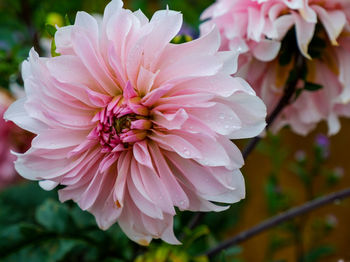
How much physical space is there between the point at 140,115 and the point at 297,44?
0.16 meters

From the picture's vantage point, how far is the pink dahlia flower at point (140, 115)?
28 cm

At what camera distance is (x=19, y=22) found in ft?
2.24

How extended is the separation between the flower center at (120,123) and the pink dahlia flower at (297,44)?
0.26 ft

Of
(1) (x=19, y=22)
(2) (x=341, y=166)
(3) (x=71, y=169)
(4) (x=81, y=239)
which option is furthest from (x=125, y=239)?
(2) (x=341, y=166)

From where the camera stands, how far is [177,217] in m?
→ 0.49

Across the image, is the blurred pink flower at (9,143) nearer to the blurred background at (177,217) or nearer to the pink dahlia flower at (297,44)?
the blurred background at (177,217)

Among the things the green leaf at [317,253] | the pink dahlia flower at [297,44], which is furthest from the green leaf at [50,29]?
the green leaf at [317,253]

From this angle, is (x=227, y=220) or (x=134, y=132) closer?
(x=134, y=132)

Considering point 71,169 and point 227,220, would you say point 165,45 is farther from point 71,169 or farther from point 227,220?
point 227,220

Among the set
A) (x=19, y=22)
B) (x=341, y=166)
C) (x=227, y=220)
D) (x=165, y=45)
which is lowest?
(x=341, y=166)

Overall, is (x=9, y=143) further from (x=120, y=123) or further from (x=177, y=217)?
(x=120, y=123)

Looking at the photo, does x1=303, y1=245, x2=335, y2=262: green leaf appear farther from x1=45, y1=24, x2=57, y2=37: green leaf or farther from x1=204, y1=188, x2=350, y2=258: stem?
x1=45, y1=24, x2=57, y2=37: green leaf

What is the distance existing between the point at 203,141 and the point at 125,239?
238mm

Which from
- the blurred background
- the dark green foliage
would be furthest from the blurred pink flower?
the dark green foliage
